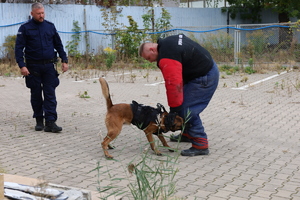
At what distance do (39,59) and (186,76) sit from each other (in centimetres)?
279

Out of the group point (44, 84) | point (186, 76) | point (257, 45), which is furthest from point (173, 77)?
point (257, 45)

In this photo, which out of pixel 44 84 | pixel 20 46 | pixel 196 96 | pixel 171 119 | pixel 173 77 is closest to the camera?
pixel 173 77

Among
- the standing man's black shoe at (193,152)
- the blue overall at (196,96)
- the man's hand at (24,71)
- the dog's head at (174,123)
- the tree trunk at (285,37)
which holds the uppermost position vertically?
the tree trunk at (285,37)

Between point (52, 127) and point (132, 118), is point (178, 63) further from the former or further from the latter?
point (52, 127)

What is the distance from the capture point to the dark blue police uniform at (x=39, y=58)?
7.33 metres

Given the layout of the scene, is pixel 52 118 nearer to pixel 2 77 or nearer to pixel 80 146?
pixel 80 146

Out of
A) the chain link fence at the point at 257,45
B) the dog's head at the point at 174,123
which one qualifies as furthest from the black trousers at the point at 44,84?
the chain link fence at the point at 257,45

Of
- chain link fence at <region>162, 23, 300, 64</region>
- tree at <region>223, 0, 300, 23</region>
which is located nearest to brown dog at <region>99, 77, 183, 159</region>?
chain link fence at <region>162, 23, 300, 64</region>

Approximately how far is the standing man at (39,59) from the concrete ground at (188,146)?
525 mm

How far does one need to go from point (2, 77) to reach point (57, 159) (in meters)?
10.7

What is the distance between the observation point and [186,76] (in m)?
5.85

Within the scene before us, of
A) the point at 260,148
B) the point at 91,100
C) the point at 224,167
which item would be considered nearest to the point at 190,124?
the point at 224,167

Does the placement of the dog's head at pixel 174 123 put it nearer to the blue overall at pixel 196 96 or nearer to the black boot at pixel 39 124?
the blue overall at pixel 196 96

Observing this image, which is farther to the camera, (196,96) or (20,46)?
(20,46)
